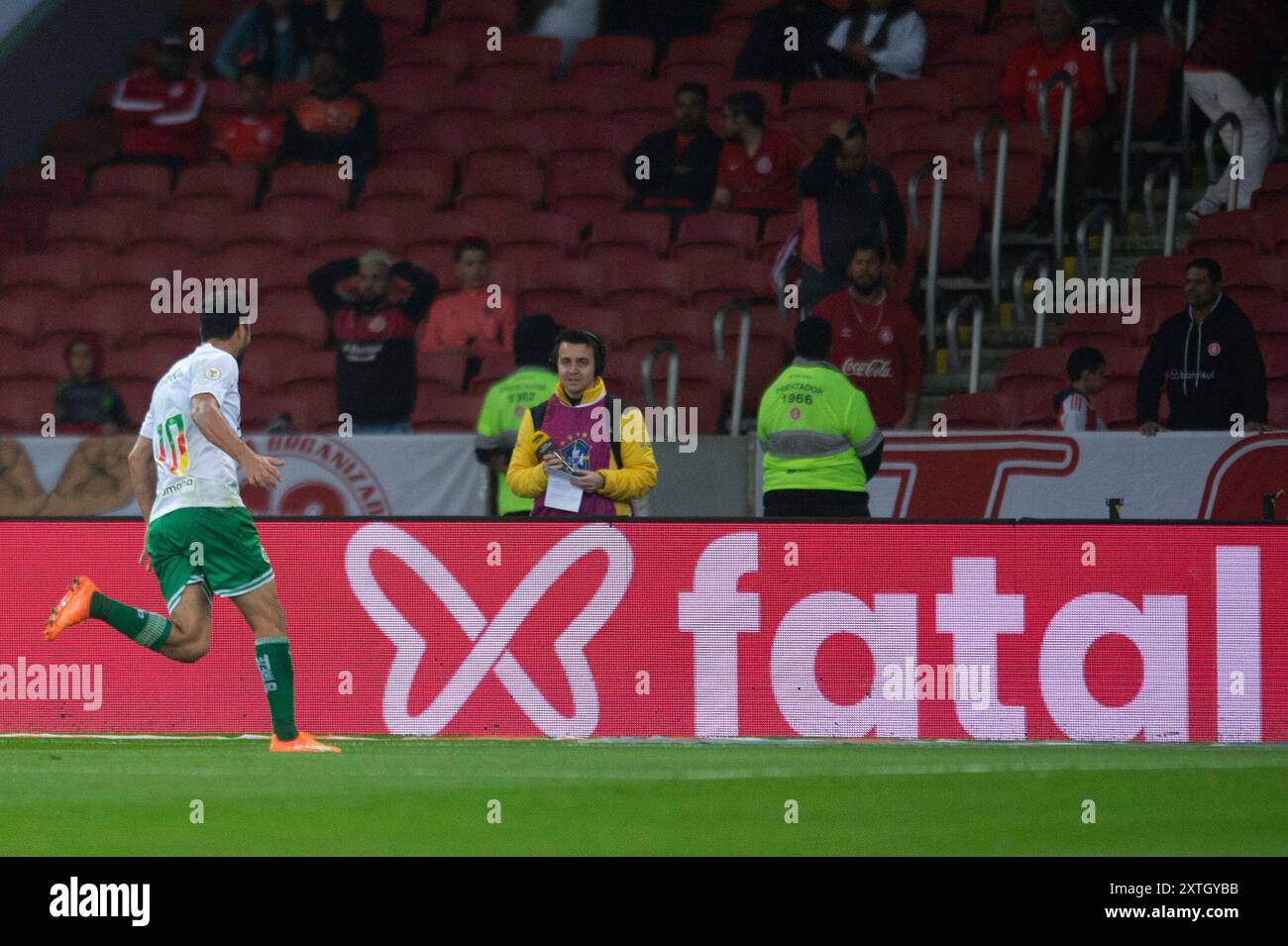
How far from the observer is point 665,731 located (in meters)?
10.0

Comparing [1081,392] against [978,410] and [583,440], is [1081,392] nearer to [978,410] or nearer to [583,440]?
[978,410]

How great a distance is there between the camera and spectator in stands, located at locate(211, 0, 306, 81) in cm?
1830

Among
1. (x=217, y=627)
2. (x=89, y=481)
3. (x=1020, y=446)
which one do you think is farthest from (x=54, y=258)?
(x=1020, y=446)

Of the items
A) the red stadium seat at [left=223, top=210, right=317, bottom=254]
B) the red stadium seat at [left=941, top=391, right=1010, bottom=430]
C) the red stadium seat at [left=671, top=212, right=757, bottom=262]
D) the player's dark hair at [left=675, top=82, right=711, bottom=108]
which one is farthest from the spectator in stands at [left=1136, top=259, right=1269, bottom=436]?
the red stadium seat at [left=223, top=210, right=317, bottom=254]

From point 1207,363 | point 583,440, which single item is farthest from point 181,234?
point 1207,363

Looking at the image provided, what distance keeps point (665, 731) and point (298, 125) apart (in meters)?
8.62

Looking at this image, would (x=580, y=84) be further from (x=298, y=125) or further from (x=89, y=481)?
(x=89, y=481)

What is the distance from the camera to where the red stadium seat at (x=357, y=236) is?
16.0 m

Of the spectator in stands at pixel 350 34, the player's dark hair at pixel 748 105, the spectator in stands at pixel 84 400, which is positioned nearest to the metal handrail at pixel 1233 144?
the player's dark hair at pixel 748 105

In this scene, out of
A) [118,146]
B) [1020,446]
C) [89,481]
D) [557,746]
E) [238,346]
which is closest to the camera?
[238,346]

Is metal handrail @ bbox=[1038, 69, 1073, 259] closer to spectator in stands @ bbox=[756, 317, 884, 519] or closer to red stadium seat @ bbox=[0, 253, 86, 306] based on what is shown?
spectator in stands @ bbox=[756, 317, 884, 519]

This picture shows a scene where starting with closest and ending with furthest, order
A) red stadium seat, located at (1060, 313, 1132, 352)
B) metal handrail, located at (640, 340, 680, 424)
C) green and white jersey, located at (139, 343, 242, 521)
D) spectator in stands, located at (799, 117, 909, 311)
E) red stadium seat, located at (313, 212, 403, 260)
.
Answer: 1. green and white jersey, located at (139, 343, 242, 521)
2. metal handrail, located at (640, 340, 680, 424)
3. spectator in stands, located at (799, 117, 909, 311)
4. red stadium seat, located at (1060, 313, 1132, 352)
5. red stadium seat, located at (313, 212, 403, 260)

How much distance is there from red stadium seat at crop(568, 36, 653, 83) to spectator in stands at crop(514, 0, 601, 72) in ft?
1.64
